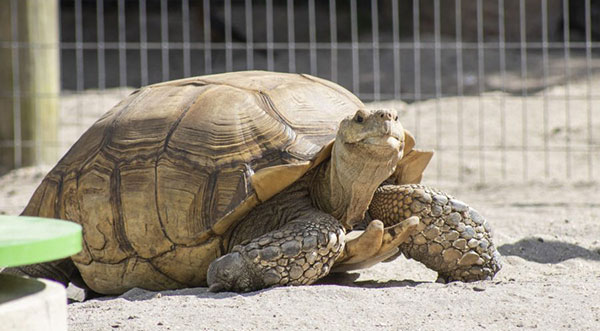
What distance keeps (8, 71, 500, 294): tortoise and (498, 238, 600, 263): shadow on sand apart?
0.57 m

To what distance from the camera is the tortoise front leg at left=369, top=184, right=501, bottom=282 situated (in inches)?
133

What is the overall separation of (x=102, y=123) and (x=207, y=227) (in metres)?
0.76

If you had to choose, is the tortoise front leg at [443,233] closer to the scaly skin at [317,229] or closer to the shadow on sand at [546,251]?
the scaly skin at [317,229]

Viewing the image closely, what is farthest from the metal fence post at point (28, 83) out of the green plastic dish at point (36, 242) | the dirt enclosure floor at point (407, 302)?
the green plastic dish at point (36, 242)

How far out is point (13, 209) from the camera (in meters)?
5.37

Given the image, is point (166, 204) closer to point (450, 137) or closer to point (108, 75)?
point (450, 137)

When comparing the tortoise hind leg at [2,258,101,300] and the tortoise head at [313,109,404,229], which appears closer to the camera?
the tortoise head at [313,109,404,229]

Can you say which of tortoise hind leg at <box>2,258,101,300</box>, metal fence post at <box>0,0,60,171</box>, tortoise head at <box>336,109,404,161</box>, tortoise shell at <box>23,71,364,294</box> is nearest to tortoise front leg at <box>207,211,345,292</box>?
tortoise shell at <box>23,71,364,294</box>

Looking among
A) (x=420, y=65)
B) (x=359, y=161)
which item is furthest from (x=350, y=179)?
(x=420, y=65)

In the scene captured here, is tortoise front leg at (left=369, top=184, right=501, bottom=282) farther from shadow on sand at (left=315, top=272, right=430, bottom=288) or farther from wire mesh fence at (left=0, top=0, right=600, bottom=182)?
wire mesh fence at (left=0, top=0, right=600, bottom=182)

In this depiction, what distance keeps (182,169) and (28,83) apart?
12.2ft

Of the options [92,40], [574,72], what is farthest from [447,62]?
[92,40]

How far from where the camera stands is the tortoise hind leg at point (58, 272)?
12.2ft

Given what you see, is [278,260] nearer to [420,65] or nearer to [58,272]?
[58,272]
